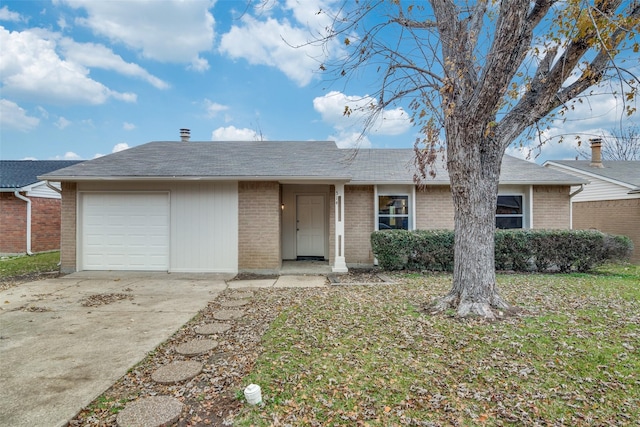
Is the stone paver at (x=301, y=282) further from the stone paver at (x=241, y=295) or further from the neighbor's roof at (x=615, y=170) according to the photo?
the neighbor's roof at (x=615, y=170)

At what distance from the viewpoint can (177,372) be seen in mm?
3350

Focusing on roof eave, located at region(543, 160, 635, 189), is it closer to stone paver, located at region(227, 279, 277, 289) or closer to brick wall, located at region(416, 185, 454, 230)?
brick wall, located at region(416, 185, 454, 230)

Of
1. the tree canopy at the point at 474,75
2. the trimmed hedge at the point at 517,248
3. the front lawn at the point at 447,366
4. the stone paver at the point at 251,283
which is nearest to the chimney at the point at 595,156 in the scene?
the trimmed hedge at the point at 517,248

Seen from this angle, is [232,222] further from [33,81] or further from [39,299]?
Answer: [33,81]

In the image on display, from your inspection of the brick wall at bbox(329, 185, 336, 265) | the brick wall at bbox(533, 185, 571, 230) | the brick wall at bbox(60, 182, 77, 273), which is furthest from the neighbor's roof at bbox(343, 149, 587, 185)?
the brick wall at bbox(60, 182, 77, 273)

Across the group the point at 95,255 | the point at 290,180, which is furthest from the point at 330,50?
the point at 95,255

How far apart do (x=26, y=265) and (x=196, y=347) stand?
982 centimetres

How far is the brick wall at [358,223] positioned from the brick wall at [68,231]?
764cm

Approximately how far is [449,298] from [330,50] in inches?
172

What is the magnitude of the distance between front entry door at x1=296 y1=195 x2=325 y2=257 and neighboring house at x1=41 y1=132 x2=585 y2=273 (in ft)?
5.14

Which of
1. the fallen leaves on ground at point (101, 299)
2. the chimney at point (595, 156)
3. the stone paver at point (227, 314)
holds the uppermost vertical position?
the chimney at point (595, 156)

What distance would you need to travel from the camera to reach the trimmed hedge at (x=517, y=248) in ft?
29.1

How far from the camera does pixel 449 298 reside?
207 inches

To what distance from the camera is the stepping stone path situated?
2.55 metres
